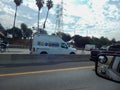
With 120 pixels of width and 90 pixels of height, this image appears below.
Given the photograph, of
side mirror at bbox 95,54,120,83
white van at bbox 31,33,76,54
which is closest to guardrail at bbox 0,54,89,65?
white van at bbox 31,33,76,54

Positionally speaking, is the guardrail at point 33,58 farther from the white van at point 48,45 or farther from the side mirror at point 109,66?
the side mirror at point 109,66

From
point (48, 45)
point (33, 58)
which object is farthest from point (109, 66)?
point (48, 45)

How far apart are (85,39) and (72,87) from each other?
358ft

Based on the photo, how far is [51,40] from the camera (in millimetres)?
29312

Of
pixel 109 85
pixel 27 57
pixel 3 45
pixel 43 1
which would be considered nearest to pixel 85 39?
pixel 43 1

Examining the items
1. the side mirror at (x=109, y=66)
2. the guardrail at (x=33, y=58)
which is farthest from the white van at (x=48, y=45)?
the side mirror at (x=109, y=66)

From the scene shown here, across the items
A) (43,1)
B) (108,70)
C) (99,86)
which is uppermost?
(43,1)

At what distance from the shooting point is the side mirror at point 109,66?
3482 millimetres

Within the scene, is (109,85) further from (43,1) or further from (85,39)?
(85,39)

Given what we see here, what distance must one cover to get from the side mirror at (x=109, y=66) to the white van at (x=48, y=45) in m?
25.0

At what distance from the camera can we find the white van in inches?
1129

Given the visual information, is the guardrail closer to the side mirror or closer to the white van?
the white van

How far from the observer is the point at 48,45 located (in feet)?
95.0

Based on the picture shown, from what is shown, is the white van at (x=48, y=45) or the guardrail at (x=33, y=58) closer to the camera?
the guardrail at (x=33, y=58)
